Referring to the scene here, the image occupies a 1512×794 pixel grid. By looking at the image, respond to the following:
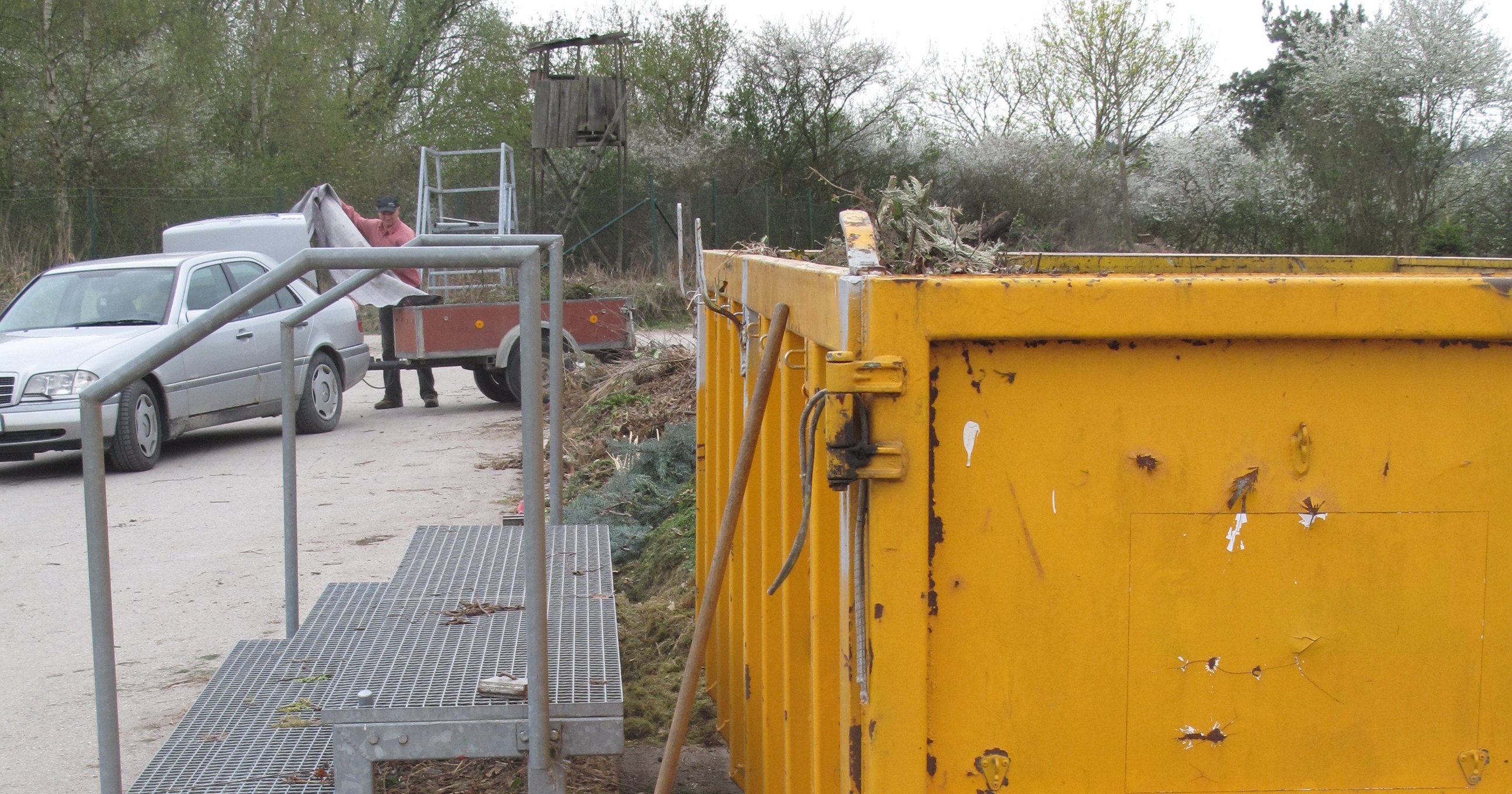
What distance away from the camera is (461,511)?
7473 mm

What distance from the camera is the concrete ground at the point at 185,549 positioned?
14.2 ft

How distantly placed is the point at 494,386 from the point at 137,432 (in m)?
4.02

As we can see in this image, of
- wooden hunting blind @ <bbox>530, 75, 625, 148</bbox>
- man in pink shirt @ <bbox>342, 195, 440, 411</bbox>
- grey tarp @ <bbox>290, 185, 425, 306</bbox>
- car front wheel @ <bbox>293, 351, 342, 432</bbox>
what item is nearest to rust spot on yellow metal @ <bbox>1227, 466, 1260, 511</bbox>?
car front wheel @ <bbox>293, 351, 342, 432</bbox>

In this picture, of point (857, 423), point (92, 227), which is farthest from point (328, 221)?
point (857, 423)

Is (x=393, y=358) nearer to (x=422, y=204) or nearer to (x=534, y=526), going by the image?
(x=422, y=204)

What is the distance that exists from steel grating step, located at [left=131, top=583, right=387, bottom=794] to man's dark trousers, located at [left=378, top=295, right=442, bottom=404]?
26.2 feet

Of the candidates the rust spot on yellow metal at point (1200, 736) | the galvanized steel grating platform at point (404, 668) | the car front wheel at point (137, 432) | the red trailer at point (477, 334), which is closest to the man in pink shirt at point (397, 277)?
the red trailer at point (477, 334)

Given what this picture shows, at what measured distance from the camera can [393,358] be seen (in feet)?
38.0

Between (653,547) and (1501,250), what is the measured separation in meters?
19.0

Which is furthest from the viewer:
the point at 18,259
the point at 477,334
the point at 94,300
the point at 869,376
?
the point at 18,259

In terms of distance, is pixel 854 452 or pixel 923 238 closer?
pixel 854 452

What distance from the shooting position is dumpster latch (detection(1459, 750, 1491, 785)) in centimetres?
180

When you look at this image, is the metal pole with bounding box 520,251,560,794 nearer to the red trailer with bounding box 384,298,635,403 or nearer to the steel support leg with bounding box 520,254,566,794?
the steel support leg with bounding box 520,254,566,794

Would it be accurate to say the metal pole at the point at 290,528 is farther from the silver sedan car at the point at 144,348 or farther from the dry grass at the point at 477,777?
the silver sedan car at the point at 144,348
